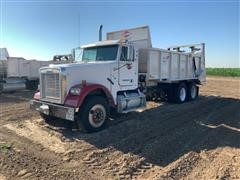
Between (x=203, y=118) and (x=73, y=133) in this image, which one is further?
(x=203, y=118)

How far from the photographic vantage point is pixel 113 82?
8.55 meters

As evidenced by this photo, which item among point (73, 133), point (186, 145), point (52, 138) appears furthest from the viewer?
point (73, 133)

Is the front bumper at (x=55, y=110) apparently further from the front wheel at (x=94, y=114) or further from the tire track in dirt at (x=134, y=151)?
the tire track in dirt at (x=134, y=151)

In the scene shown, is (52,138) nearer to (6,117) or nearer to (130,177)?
(130,177)

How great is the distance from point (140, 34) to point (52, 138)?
5814 mm

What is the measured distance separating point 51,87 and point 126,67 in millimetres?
2670

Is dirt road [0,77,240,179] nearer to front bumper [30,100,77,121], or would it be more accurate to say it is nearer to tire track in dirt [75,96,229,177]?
tire track in dirt [75,96,229,177]

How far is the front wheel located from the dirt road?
0.25 meters

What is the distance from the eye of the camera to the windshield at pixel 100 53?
28.6 feet

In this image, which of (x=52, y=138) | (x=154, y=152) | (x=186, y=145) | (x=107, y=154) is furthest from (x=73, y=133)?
(x=186, y=145)

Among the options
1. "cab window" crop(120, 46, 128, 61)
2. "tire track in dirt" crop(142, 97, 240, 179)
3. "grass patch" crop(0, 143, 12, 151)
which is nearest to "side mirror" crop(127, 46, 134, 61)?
"cab window" crop(120, 46, 128, 61)

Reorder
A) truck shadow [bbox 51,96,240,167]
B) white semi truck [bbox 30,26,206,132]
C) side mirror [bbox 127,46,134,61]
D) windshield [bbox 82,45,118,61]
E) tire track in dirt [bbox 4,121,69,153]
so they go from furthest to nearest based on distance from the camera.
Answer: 1. side mirror [bbox 127,46,134,61]
2. windshield [bbox 82,45,118,61]
3. white semi truck [bbox 30,26,206,132]
4. tire track in dirt [bbox 4,121,69,153]
5. truck shadow [bbox 51,96,240,167]

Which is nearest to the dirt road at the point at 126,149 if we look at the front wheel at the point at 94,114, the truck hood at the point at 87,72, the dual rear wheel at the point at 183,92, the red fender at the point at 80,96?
the front wheel at the point at 94,114

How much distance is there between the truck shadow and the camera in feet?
19.8
